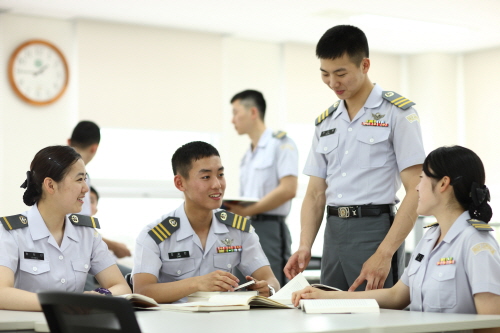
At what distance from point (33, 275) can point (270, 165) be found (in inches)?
94.6

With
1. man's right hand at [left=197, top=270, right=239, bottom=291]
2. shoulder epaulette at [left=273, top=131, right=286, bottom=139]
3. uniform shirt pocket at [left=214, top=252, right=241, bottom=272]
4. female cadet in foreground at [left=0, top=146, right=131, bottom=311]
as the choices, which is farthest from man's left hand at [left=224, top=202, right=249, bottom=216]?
man's right hand at [left=197, top=270, right=239, bottom=291]

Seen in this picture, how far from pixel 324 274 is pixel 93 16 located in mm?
4084

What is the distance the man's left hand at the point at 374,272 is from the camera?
2.58m

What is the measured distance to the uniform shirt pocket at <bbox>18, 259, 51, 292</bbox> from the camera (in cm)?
260

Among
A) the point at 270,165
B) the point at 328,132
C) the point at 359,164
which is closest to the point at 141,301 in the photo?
the point at 359,164

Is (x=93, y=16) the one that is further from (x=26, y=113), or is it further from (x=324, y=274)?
(x=324, y=274)

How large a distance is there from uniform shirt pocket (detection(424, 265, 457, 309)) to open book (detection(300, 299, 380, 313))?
0.21 metres

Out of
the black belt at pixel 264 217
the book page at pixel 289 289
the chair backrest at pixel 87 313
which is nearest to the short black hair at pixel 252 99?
the black belt at pixel 264 217

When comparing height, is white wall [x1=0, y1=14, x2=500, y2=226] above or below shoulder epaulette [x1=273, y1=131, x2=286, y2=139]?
above

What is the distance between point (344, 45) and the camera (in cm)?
283

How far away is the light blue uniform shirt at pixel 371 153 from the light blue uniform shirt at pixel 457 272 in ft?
1.88

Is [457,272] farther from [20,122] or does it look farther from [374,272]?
[20,122]

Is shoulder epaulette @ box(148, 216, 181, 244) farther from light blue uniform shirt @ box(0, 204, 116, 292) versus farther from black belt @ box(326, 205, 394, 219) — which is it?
black belt @ box(326, 205, 394, 219)

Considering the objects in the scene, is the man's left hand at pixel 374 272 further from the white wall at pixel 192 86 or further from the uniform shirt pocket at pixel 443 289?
the white wall at pixel 192 86
